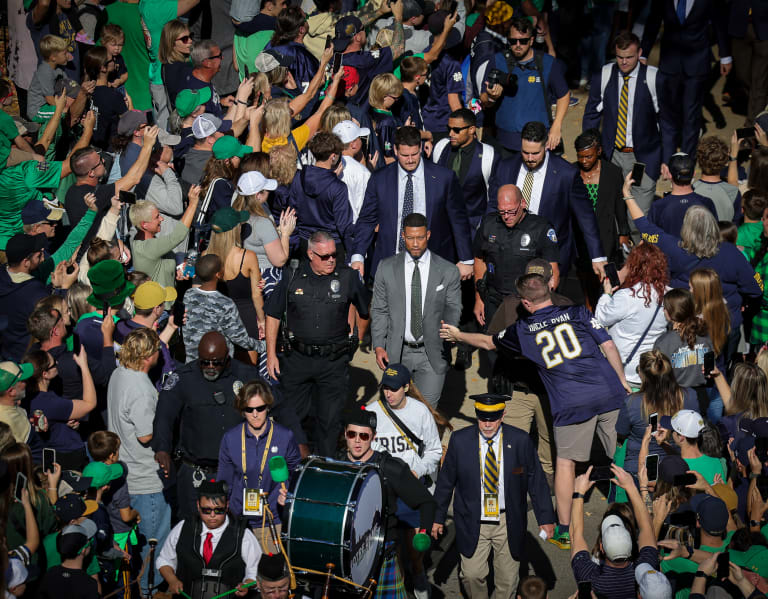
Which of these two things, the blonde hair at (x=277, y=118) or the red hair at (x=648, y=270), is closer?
the red hair at (x=648, y=270)

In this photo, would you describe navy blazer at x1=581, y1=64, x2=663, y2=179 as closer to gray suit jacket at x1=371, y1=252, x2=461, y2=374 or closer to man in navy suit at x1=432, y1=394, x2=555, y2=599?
gray suit jacket at x1=371, y1=252, x2=461, y2=374

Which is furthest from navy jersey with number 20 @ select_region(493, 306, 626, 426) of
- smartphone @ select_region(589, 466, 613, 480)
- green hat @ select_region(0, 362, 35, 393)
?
green hat @ select_region(0, 362, 35, 393)

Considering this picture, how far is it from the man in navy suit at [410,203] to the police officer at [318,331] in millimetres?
1068

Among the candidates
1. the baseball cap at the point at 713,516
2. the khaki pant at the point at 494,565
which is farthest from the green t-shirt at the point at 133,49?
the baseball cap at the point at 713,516

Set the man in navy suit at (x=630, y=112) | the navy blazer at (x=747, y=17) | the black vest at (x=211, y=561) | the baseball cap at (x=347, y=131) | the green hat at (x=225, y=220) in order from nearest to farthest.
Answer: the black vest at (x=211, y=561) → the green hat at (x=225, y=220) → the baseball cap at (x=347, y=131) → the man in navy suit at (x=630, y=112) → the navy blazer at (x=747, y=17)

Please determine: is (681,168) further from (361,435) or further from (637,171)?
(361,435)

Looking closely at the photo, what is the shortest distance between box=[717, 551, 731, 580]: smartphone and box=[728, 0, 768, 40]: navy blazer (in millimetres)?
8833

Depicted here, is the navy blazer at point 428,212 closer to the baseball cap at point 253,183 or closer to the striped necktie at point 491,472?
the baseball cap at point 253,183

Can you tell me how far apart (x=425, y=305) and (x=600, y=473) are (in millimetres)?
2451

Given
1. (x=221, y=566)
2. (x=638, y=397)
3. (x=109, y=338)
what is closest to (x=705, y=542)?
(x=638, y=397)

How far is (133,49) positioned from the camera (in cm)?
1329

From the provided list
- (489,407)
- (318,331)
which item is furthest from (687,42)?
(489,407)

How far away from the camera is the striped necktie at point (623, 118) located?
36.5 feet

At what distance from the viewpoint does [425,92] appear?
12.5 meters
